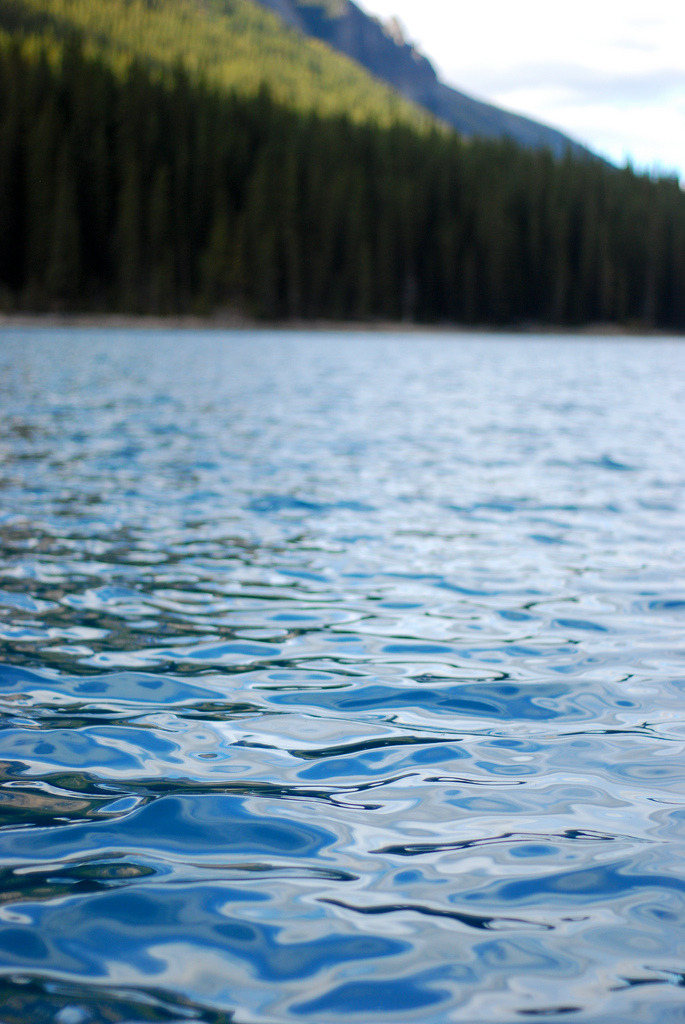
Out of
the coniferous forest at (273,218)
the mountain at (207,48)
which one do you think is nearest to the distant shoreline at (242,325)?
the coniferous forest at (273,218)

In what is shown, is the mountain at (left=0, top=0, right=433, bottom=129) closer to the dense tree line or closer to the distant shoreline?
the dense tree line

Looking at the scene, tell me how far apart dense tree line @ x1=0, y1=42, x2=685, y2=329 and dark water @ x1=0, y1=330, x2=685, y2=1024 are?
66111 mm

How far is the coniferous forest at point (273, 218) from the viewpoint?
72.9 m

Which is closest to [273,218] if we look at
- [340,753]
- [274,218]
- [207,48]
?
[274,218]

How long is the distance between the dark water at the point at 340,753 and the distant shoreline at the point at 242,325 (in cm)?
6023

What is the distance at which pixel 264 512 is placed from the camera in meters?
9.18

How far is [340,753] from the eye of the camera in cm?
399

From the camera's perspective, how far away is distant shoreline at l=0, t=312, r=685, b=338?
68812mm

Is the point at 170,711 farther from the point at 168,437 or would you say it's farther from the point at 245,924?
the point at 168,437

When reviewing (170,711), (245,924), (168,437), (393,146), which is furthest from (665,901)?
(393,146)

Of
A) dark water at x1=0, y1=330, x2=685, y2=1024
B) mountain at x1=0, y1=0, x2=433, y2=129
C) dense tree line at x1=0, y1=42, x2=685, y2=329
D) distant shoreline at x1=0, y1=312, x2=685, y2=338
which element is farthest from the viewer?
mountain at x1=0, y1=0, x2=433, y2=129

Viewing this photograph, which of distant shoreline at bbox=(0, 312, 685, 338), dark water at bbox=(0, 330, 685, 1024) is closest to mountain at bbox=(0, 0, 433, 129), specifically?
distant shoreline at bbox=(0, 312, 685, 338)

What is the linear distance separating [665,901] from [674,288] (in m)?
101

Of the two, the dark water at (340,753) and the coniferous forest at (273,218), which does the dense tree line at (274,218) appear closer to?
the coniferous forest at (273,218)
